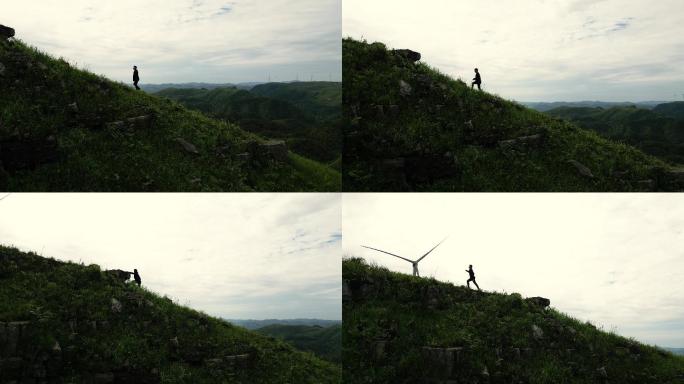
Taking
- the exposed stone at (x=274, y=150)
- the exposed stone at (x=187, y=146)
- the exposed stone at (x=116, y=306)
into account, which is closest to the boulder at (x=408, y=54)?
the exposed stone at (x=274, y=150)

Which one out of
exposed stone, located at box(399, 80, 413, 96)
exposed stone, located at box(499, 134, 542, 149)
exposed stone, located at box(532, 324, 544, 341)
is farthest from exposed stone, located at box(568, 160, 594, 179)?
exposed stone, located at box(399, 80, 413, 96)

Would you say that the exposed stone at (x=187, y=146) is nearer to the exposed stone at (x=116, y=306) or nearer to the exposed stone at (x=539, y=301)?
the exposed stone at (x=116, y=306)

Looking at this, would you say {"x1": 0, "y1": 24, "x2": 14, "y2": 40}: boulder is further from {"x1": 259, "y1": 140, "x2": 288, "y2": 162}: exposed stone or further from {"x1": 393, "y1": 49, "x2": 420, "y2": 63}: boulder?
{"x1": 393, "y1": 49, "x2": 420, "y2": 63}: boulder

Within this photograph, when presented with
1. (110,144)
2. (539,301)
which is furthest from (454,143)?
(110,144)

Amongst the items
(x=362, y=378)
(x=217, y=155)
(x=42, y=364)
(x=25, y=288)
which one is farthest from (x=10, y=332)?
(x=362, y=378)

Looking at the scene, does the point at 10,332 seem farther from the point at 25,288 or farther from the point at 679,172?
the point at 679,172

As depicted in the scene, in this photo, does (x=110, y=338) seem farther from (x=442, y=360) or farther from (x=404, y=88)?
(x=404, y=88)
